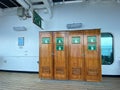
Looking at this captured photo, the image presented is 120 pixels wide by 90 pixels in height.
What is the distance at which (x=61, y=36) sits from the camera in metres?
7.39

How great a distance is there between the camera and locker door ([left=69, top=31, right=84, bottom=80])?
7.03 metres

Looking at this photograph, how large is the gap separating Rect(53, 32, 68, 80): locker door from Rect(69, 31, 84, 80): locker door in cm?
23

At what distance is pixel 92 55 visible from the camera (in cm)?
689

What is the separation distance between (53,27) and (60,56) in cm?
213

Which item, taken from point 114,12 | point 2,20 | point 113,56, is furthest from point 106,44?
point 2,20

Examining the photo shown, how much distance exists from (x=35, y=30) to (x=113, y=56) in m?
4.43

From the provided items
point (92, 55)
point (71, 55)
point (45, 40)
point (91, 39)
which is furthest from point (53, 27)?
point (92, 55)

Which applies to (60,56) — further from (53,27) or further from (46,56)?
(53,27)

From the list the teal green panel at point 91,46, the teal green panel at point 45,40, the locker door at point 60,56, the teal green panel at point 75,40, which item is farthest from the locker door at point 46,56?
the teal green panel at point 91,46

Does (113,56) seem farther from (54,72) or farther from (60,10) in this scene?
(60,10)

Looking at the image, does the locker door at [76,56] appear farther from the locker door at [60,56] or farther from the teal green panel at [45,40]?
the teal green panel at [45,40]

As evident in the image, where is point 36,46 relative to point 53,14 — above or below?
below

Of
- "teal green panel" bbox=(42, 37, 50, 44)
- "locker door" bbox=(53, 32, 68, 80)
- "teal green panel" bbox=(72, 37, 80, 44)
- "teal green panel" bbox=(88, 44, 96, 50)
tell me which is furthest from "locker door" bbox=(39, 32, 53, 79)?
"teal green panel" bbox=(88, 44, 96, 50)

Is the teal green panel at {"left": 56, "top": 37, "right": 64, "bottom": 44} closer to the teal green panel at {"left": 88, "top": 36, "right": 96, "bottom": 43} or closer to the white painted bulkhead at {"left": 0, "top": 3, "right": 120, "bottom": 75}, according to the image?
the teal green panel at {"left": 88, "top": 36, "right": 96, "bottom": 43}
